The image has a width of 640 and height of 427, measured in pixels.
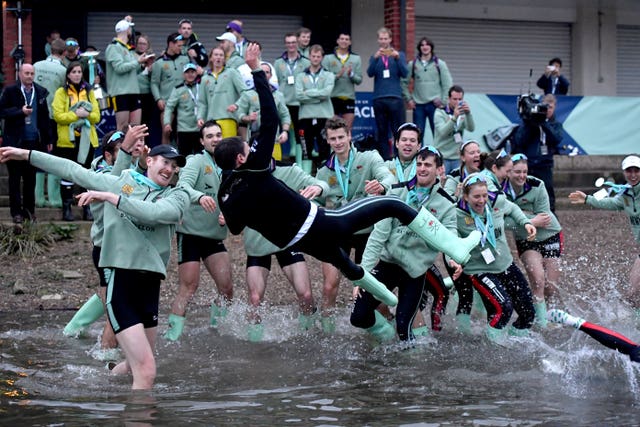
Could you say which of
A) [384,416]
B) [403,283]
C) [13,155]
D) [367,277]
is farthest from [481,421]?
[13,155]

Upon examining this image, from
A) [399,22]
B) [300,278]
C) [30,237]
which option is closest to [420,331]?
[300,278]

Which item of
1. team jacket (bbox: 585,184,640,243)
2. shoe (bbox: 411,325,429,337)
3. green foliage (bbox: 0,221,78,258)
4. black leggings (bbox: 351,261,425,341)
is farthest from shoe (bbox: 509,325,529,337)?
green foliage (bbox: 0,221,78,258)

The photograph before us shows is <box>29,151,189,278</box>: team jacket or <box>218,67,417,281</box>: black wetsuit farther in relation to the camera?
<box>218,67,417,281</box>: black wetsuit

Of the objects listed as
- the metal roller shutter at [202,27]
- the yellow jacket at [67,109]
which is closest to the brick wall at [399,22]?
the metal roller shutter at [202,27]

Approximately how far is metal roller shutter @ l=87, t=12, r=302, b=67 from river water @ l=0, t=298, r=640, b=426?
33.0ft

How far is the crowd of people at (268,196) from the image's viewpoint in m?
8.08

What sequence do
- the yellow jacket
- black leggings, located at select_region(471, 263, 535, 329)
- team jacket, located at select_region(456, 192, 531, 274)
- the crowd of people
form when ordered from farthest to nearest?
the yellow jacket → team jacket, located at select_region(456, 192, 531, 274) → black leggings, located at select_region(471, 263, 535, 329) → the crowd of people

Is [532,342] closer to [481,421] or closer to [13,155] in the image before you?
[481,421]

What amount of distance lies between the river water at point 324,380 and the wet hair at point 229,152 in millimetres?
1761

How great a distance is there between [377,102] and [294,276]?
7184 mm

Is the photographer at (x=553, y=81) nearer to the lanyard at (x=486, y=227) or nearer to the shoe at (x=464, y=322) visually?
the shoe at (x=464, y=322)

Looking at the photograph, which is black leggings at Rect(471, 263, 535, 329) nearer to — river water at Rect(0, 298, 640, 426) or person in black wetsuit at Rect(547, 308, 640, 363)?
river water at Rect(0, 298, 640, 426)

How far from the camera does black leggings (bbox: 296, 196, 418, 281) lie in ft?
27.8

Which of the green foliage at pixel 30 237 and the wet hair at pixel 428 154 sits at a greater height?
the wet hair at pixel 428 154
